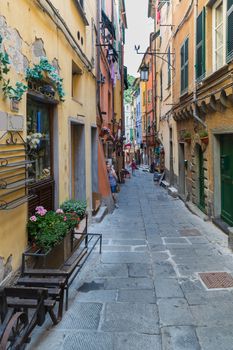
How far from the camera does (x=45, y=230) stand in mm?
4793

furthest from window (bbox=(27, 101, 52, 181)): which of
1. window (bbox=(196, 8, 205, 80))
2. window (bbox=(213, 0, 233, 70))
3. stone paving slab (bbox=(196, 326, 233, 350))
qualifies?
window (bbox=(196, 8, 205, 80))

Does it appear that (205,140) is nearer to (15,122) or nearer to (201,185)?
(201,185)

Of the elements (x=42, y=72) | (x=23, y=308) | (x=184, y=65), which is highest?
(x=184, y=65)

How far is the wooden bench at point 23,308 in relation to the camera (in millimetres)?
3160

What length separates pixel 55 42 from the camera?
235 inches

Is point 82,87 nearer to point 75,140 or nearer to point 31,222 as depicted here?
point 75,140

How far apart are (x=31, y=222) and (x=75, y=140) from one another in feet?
14.4

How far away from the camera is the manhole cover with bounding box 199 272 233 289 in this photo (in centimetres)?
495

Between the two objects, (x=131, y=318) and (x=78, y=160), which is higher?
(x=78, y=160)

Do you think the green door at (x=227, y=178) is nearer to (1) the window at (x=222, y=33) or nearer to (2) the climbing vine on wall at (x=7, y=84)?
(1) the window at (x=222, y=33)

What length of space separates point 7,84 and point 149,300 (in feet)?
9.81

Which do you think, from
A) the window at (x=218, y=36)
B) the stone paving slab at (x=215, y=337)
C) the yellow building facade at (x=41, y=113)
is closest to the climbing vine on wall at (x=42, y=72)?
the yellow building facade at (x=41, y=113)

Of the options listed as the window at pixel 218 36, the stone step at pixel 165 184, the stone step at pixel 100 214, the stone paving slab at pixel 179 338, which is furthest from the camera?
the stone step at pixel 165 184

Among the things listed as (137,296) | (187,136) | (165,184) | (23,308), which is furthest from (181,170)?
(23,308)
